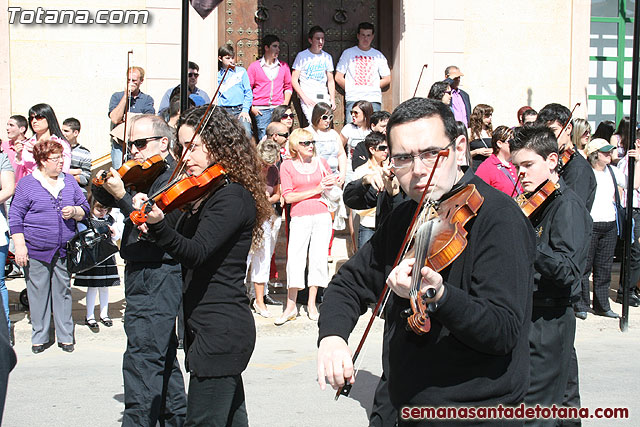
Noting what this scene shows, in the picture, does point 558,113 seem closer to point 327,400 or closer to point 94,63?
point 327,400

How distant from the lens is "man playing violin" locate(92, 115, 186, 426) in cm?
450

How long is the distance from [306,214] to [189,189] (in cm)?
480

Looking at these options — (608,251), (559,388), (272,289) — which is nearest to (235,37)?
(272,289)

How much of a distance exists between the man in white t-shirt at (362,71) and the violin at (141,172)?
710cm

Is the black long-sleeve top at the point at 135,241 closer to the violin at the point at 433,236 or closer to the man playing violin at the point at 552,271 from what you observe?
the man playing violin at the point at 552,271

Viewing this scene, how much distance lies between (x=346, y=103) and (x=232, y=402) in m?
8.24

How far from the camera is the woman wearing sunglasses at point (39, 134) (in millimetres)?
8867

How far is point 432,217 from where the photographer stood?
101 inches

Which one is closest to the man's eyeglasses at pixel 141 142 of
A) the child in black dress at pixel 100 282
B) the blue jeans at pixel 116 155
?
the child in black dress at pixel 100 282

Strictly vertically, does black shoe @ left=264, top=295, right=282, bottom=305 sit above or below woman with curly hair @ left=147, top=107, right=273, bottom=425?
below

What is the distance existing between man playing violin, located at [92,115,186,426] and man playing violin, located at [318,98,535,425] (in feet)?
6.68

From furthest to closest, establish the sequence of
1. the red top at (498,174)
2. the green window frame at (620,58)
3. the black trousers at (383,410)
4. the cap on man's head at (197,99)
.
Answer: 1. the green window frame at (620,58)
2. the cap on man's head at (197,99)
3. the red top at (498,174)
4. the black trousers at (383,410)

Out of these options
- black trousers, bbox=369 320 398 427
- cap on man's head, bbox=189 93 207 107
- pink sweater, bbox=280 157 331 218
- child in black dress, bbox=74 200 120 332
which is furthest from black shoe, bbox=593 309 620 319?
black trousers, bbox=369 320 398 427

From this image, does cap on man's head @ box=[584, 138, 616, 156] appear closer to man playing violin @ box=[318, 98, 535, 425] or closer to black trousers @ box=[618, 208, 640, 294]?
black trousers @ box=[618, 208, 640, 294]
